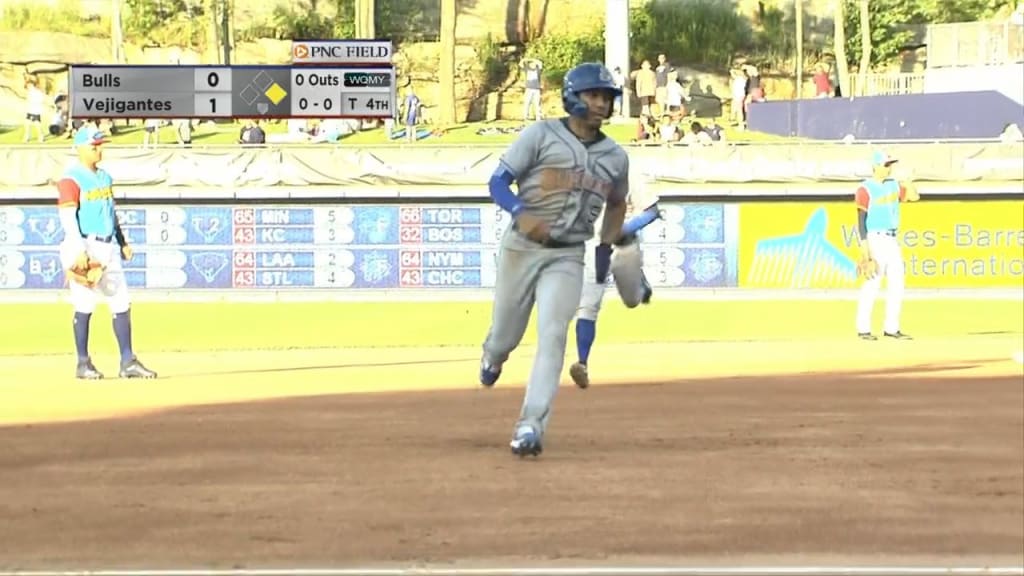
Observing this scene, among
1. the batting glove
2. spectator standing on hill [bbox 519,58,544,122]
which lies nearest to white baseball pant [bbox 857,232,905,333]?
the batting glove

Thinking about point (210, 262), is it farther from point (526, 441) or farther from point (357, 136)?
point (526, 441)

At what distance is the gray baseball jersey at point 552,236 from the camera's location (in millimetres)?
10500

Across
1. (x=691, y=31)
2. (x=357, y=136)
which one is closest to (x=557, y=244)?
(x=357, y=136)

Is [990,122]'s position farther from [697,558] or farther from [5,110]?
[697,558]

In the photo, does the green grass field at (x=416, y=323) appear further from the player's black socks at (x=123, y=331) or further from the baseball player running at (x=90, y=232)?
the baseball player running at (x=90, y=232)

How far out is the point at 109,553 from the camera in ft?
25.4

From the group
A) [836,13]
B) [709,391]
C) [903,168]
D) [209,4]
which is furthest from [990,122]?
[709,391]

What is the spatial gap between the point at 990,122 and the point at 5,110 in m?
26.3

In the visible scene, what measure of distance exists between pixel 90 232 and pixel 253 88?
66.5 feet

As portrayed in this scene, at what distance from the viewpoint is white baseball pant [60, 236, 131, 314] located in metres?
15.8

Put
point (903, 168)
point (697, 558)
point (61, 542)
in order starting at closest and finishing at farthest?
point (697, 558) < point (61, 542) < point (903, 168)

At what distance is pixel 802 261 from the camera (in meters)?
32.0

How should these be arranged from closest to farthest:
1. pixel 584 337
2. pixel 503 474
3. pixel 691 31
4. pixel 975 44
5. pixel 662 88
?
pixel 503 474 < pixel 584 337 < pixel 662 88 < pixel 975 44 < pixel 691 31
